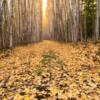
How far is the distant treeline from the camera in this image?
40.9ft

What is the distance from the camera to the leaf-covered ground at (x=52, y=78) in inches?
206

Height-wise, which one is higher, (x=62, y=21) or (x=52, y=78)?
(x=62, y=21)

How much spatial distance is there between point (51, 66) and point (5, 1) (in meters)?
5.67

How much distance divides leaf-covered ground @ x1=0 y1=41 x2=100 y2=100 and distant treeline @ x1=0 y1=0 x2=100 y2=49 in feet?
9.83

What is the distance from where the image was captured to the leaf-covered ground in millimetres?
5223

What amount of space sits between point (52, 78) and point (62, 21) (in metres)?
10.2

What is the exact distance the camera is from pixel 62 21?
1647 cm

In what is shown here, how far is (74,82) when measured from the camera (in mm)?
6121

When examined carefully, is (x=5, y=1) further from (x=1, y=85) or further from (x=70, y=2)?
(x=1, y=85)

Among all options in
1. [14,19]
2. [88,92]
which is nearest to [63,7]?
[14,19]

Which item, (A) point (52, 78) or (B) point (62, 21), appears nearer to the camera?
(A) point (52, 78)

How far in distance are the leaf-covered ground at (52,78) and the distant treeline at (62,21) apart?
300 cm

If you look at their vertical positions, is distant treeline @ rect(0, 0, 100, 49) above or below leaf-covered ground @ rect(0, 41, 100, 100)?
above

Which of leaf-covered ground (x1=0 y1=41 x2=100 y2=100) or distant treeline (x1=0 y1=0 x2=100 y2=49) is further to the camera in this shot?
distant treeline (x1=0 y1=0 x2=100 y2=49)
